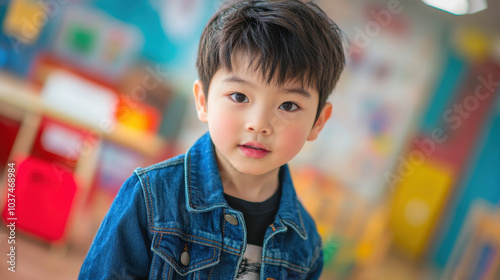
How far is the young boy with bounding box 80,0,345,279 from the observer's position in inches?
26.3

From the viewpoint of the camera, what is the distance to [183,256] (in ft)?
2.28

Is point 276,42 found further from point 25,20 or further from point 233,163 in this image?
point 25,20

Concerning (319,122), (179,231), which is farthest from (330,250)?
(179,231)

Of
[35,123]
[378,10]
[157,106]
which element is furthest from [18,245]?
[378,10]

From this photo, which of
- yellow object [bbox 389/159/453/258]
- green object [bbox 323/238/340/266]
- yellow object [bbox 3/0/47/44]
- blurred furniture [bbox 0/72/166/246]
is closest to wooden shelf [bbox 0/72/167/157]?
blurred furniture [bbox 0/72/166/246]

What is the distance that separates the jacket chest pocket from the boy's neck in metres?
0.10

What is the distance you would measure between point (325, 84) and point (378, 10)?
6.79 ft

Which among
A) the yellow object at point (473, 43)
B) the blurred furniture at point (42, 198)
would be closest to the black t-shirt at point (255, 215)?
the blurred furniture at point (42, 198)

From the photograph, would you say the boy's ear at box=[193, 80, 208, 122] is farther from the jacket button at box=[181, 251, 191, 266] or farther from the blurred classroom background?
the blurred classroom background

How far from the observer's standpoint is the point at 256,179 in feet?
2.54

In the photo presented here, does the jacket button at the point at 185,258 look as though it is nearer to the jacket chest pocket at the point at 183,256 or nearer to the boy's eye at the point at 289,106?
the jacket chest pocket at the point at 183,256

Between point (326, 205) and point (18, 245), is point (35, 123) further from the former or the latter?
point (326, 205)

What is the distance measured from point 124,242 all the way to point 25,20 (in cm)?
169

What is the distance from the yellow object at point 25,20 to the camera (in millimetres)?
1975
